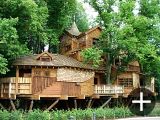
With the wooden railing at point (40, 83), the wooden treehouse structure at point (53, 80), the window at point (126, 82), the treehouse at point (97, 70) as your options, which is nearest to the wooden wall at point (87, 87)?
the wooden treehouse structure at point (53, 80)

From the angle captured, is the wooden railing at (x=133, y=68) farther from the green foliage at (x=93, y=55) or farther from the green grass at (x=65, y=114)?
the green grass at (x=65, y=114)

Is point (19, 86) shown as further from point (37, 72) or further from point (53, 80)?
point (53, 80)

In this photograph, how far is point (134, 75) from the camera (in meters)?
47.2

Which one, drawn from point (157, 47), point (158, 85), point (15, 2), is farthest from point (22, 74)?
point (158, 85)

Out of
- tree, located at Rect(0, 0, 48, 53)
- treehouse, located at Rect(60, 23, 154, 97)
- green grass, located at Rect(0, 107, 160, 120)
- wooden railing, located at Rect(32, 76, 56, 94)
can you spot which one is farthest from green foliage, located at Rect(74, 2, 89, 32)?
wooden railing, located at Rect(32, 76, 56, 94)

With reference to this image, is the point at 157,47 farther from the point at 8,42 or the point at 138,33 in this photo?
the point at 8,42

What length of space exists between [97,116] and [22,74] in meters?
9.03

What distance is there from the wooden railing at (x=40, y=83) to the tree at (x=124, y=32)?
27.6 feet

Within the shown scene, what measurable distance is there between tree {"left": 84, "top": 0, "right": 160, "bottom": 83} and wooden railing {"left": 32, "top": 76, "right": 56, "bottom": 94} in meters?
8.41

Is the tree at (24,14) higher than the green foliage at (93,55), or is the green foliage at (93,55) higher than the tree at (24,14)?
the tree at (24,14)

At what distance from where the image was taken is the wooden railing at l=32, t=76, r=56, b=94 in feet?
119

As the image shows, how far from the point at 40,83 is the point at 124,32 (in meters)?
10.9

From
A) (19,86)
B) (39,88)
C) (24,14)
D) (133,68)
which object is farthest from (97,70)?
(24,14)

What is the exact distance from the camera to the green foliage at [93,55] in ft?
131
